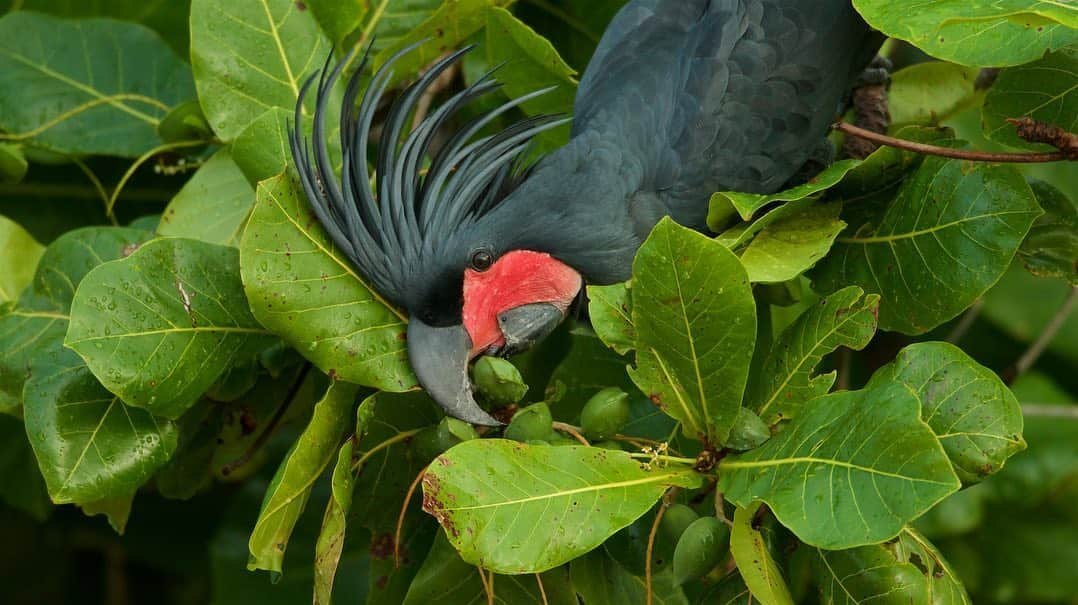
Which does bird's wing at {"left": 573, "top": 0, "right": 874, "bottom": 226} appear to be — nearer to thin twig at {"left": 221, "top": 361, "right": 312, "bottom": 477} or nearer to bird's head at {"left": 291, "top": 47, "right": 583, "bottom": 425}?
bird's head at {"left": 291, "top": 47, "right": 583, "bottom": 425}

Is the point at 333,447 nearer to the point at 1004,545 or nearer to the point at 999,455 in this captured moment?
the point at 999,455

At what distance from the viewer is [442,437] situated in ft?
3.72

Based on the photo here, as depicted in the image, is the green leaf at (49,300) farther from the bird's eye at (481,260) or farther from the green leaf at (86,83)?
the bird's eye at (481,260)

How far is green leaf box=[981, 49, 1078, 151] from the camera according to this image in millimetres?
1178

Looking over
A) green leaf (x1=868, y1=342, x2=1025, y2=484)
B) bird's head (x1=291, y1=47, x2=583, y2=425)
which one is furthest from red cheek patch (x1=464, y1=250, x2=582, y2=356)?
green leaf (x1=868, y1=342, x2=1025, y2=484)

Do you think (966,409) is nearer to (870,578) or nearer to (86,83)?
(870,578)

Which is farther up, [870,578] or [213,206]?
[213,206]

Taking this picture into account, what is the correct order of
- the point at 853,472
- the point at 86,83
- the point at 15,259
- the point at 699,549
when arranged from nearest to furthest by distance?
the point at 853,472 → the point at 699,549 → the point at 15,259 → the point at 86,83

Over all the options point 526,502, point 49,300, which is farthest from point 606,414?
point 49,300

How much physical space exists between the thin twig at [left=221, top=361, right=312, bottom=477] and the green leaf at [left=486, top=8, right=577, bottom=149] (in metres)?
0.48

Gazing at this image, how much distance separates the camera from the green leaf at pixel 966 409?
3.22ft

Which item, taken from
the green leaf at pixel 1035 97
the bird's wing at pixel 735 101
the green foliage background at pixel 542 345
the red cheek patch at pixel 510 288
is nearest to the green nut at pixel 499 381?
the green foliage background at pixel 542 345

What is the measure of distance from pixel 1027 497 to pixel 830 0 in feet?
4.92

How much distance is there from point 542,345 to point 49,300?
2.41 feet
